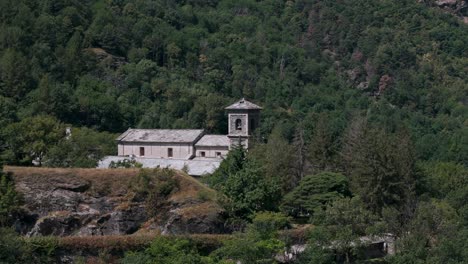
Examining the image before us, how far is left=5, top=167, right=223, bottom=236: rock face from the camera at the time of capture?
46.5 m

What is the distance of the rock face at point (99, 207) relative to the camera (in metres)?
46.5

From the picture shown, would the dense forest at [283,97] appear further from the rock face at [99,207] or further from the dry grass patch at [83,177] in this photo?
the dry grass patch at [83,177]

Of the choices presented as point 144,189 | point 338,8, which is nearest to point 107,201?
point 144,189

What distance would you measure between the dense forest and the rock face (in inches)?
74.9

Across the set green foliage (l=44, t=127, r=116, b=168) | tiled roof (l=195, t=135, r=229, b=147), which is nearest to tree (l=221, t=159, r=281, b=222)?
green foliage (l=44, t=127, r=116, b=168)

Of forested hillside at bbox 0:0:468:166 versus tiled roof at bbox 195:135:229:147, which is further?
forested hillside at bbox 0:0:468:166

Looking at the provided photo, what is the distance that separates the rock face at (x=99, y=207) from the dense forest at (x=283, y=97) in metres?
1.90

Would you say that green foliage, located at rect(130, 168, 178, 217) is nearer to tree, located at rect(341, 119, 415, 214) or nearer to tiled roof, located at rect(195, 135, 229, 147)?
tree, located at rect(341, 119, 415, 214)

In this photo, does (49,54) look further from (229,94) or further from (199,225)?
(199,225)

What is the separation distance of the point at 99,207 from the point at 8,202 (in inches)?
183

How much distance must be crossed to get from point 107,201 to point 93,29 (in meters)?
72.1

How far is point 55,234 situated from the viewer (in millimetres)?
46156

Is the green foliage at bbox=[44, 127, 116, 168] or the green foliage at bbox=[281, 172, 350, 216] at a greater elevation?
the green foliage at bbox=[44, 127, 116, 168]

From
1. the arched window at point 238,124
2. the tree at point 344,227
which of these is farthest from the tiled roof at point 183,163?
the tree at point 344,227
